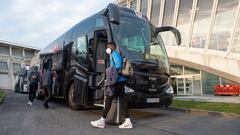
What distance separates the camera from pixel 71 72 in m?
10.7

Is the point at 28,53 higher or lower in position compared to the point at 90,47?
higher

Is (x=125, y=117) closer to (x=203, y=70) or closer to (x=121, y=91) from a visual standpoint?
(x=121, y=91)

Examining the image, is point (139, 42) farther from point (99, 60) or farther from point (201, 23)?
point (201, 23)

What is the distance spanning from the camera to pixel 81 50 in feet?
33.4

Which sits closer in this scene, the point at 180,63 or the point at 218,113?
the point at 218,113

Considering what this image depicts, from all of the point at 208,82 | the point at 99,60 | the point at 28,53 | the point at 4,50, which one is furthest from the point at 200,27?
the point at 28,53

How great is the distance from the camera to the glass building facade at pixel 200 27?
74.6 ft

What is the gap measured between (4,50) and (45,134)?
214 ft

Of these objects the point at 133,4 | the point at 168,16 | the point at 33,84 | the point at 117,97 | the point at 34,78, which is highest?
the point at 133,4

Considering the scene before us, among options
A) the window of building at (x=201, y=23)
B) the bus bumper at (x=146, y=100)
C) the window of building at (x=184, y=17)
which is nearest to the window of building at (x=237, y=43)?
the window of building at (x=201, y=23)

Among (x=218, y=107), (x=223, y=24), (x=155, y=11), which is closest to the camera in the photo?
(x=218, y=107)

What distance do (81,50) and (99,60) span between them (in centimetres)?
147

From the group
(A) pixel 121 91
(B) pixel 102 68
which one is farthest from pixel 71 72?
(A) pixel 121 91

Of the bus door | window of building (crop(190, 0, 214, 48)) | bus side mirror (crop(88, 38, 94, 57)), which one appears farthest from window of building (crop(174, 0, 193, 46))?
the bus door
